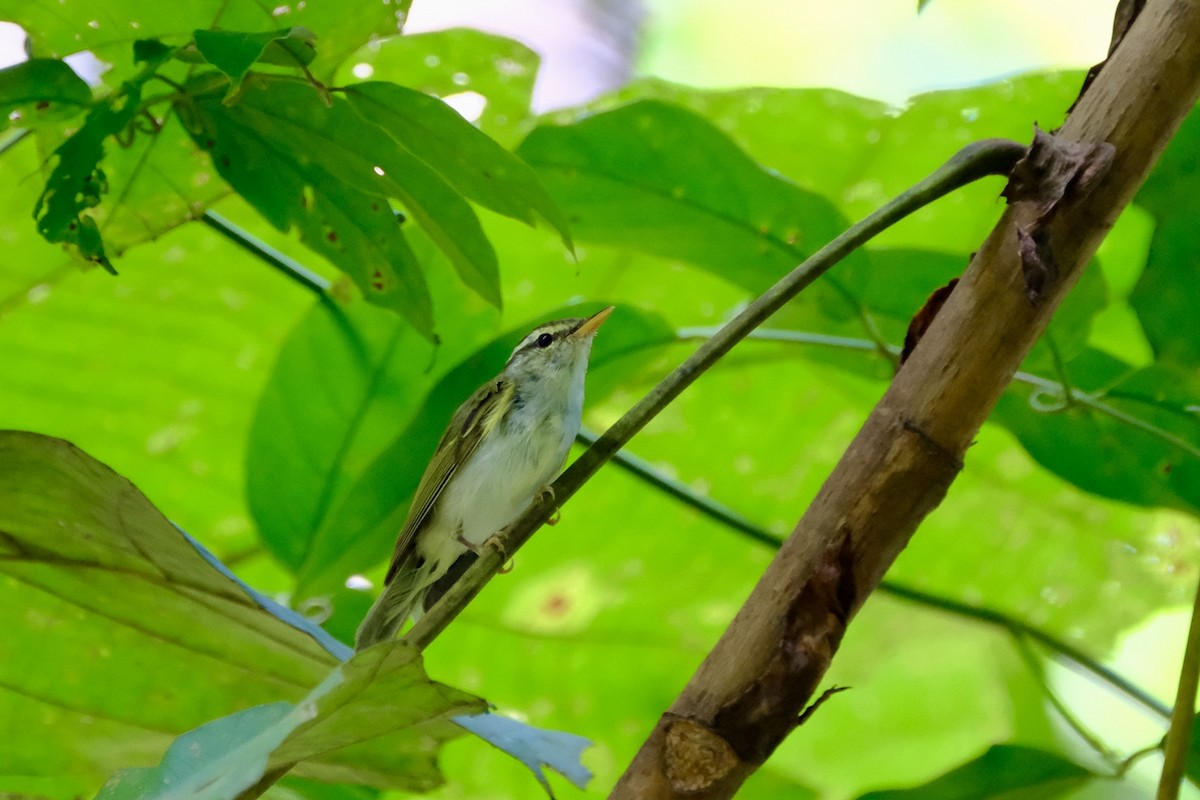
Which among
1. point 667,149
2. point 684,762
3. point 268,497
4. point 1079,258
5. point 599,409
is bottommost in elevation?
point 684,762

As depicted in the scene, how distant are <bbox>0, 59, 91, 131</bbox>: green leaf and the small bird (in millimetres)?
656

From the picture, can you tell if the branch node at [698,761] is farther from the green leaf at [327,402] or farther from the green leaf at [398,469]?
the green leaf at [327,402]

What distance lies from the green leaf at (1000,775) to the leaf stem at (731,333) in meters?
0.48

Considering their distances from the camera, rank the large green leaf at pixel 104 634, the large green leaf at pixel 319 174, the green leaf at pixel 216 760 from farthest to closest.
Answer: the large green leaf at pixel 319 174, the large green leaf at pixel 104 634, the green leaf at pixel 216 760

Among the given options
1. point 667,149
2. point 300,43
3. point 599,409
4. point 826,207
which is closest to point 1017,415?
point 826,207

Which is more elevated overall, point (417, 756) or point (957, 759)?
point (957, 759)

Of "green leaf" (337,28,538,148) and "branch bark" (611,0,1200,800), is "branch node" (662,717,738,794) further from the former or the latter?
"green leaf" (337,28,538,148)

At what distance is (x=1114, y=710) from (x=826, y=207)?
954 millimetres

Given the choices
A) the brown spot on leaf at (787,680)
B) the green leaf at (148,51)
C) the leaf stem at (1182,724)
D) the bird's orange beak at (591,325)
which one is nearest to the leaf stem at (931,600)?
the bird's orange beak at (591,325)

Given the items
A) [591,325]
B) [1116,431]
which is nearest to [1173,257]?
[1116,431]

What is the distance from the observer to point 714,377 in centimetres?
161

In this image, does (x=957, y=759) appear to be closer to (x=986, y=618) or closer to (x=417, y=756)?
(x=986, y=618)

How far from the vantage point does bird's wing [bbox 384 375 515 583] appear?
135cm

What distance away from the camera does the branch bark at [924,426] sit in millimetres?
635
